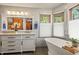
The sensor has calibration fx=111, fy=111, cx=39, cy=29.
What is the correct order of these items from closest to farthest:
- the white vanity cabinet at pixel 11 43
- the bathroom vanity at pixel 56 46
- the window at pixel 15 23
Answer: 1. the bathroom vanity at pixel 56 46
2. the window at pixel 15 23
3. the white vanity cabinet at pixel 11 43

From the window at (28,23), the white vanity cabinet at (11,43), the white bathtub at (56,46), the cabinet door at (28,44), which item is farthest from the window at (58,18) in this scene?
the white vanity cabinet at (11,43)

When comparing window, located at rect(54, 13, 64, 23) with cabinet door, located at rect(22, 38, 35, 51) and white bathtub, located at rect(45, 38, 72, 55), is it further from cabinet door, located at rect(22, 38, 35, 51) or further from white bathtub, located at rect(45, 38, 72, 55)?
cabinet door, located at rect(22, 38, 35, 51)

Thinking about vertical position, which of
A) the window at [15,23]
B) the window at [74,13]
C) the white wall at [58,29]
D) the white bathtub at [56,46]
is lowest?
the white bathtub at [56,46]

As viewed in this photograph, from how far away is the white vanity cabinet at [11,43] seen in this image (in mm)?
1758

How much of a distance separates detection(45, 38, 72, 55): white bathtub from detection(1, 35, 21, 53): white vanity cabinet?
468mm

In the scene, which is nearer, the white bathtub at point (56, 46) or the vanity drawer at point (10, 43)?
the white bathtub at point (56, 46)

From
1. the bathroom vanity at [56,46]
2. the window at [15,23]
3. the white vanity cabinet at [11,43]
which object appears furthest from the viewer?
the white vanity cabinet at [11,43]

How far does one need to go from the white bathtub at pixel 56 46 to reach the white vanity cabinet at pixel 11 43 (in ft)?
1.53

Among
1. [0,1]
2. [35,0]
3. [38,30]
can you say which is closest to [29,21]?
[38,30]

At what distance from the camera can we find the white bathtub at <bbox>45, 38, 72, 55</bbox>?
5.06ft

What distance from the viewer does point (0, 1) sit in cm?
140

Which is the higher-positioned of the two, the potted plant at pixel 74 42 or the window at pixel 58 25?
the window at pixel 58 25

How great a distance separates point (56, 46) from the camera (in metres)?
1.71

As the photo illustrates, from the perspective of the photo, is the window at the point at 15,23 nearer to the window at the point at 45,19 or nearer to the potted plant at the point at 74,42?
the window at the point at 45,19
